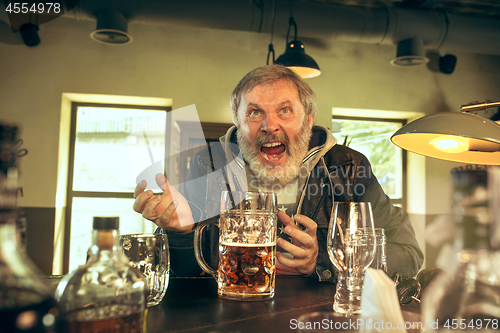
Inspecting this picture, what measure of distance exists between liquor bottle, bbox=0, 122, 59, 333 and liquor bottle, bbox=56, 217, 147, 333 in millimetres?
75

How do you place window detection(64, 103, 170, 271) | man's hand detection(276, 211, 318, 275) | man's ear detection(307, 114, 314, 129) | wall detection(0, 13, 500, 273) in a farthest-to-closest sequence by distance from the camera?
window detection(64, 103, 170, 271), wall detection(0, 13, 500, 273), man's ear detection(307, 114, 314, 129), man's hand detection(276, 211, 318, 275)

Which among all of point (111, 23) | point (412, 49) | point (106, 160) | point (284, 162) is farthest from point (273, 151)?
point (106, 160)

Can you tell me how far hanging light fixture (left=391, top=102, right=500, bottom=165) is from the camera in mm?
883

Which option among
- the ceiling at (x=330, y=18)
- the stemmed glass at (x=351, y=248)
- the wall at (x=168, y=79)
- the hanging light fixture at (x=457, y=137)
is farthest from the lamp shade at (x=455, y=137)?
the wall at (x=168, y=79)

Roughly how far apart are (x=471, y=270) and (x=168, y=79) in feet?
12.5

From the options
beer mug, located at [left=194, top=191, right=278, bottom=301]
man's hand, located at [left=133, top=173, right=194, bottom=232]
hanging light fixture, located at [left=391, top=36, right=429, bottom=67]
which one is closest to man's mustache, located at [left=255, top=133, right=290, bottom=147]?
A: man's hand, located at [left=133, top=173, right=194, bottom=232]

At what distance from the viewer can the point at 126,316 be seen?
0.44m

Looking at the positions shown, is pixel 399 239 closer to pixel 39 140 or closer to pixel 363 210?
pixel 363 210

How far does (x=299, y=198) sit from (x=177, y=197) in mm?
885

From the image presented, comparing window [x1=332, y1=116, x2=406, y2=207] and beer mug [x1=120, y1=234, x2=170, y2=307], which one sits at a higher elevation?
window [x1=332, y1=116, x2=406, y2=207]

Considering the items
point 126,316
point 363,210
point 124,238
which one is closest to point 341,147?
point 363,210

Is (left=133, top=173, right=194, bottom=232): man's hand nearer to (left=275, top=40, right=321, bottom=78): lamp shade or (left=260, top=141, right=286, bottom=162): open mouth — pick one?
(left=260, top=141, right=286, bottom=162): open mouth

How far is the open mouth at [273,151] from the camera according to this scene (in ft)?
5.85

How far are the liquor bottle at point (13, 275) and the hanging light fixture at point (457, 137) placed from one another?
36.0 inches
